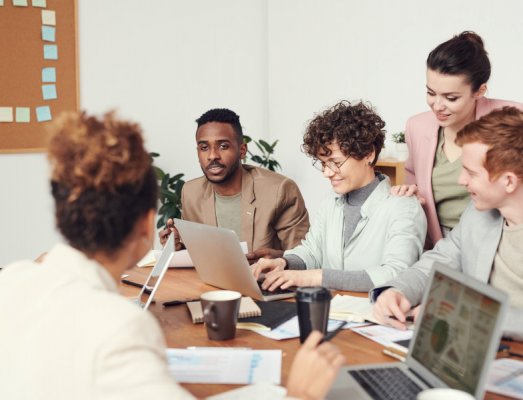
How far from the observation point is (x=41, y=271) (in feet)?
3.09

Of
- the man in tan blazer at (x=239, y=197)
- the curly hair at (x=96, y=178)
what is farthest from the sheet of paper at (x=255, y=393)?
the man in tan blazer at (x=239, y=197)

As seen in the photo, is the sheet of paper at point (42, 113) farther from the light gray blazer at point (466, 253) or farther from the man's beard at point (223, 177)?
the light gray blazer at point (466, 253)

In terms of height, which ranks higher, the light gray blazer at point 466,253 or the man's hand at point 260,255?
the light gray blazer at point 466,253

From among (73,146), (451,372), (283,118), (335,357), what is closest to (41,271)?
(73,146)

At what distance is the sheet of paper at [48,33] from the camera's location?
4.05 meters

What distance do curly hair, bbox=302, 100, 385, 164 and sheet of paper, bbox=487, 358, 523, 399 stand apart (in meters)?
0.98

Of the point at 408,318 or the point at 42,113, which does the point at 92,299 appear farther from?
the point at 42,113

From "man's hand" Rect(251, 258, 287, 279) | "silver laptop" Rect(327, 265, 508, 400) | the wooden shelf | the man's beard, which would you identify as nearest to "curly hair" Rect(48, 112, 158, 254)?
"silver laptop" Rect(327, 265, 508, 400)

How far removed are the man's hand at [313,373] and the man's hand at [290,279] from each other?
87 centimetres

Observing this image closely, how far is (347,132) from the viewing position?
2129mm

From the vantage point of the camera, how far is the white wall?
375 centimetres

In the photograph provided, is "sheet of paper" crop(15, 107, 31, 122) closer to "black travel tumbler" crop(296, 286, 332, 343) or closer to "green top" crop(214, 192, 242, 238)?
"green top" crop(214, 192, 242, 238)

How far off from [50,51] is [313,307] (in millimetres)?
3343

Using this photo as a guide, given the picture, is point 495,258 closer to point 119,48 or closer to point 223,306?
point 223,306
